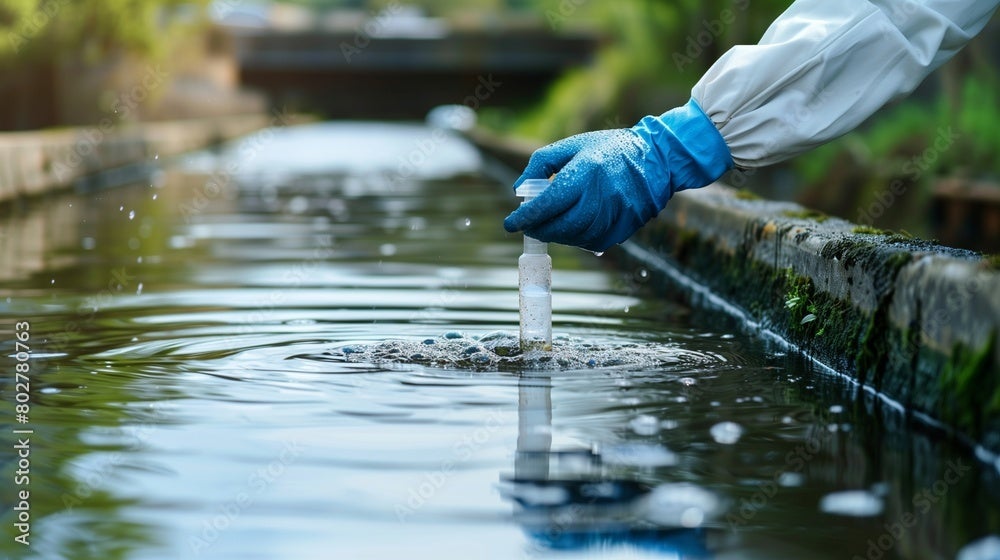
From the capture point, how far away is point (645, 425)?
4.09m

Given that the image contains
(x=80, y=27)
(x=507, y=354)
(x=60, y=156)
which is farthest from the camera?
(x=80, y=27)

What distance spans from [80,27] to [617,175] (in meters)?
23.1

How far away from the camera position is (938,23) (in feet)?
14.6

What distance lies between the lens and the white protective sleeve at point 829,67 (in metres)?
4.46

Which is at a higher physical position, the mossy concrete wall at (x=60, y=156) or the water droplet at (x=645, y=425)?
the mossy concrete wall at (x=60, y=156)

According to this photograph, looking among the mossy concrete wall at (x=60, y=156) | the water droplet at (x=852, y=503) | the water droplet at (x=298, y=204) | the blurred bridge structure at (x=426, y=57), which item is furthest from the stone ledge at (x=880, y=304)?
the blurred bridge structure at (x=426, y=57)

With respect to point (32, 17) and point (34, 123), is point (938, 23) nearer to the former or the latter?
point (32, 17)

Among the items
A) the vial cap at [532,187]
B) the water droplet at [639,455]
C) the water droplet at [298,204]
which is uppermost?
the water droplet at [298,204]

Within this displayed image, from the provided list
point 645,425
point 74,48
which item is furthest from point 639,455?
point 74,48

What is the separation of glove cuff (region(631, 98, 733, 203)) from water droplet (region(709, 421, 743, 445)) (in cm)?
84

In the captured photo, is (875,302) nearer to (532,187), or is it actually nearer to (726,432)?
(726,432)

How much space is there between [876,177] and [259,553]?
14.1m

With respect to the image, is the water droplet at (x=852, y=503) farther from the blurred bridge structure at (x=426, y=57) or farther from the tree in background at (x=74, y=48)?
the blurred bridge structure at (x=426, y=57)

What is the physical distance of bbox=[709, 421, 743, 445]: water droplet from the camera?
3.91m
